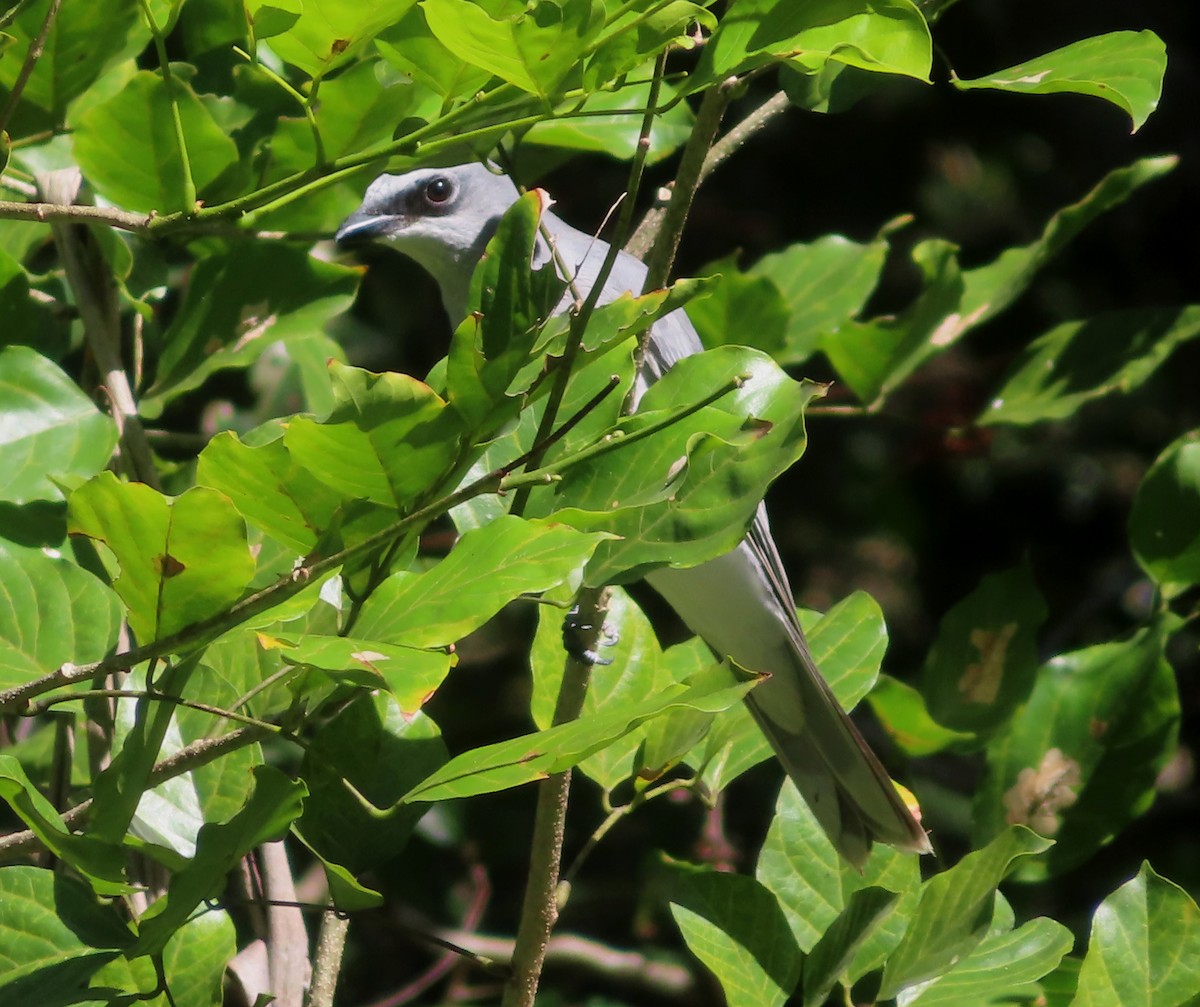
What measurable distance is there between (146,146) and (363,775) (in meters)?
0.73

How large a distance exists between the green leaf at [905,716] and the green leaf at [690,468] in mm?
788

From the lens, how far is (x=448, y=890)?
4.02 metres

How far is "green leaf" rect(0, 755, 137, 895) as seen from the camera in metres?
0.97

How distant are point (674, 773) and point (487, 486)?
149 cm

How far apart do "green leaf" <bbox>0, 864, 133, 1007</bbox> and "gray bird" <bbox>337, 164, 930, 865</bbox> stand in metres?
1.06

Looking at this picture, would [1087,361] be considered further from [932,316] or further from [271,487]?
[271,487]

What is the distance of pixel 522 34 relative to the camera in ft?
3.22

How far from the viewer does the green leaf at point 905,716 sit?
1.87 m

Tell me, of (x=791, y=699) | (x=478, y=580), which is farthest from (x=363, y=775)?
(x=791, y=699)

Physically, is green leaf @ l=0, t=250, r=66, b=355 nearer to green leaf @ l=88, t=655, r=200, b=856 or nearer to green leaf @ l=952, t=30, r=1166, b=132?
green leaf @ l=88, t=655, r=200, b=856

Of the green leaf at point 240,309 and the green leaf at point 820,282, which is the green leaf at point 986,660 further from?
the green leaf at point 240,309

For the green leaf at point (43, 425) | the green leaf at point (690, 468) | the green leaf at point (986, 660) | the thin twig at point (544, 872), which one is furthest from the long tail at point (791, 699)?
the green leaf at point (43, 425)

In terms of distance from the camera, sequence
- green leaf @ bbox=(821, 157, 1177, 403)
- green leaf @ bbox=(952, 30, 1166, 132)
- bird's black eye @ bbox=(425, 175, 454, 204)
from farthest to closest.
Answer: bird's black eye @ bbox=(425, 175, 454, 204) < green leaf @ bbox=(821, 157, 1177, 403) < green leaf @ bbox=(952, 30, 1166, 132)

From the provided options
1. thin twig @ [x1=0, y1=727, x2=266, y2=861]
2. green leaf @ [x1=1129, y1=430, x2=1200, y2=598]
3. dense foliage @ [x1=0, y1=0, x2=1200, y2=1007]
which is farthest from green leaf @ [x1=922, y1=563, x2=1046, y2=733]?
thin twig @ [x1=0, y1=727, x2=266, y2=861]
